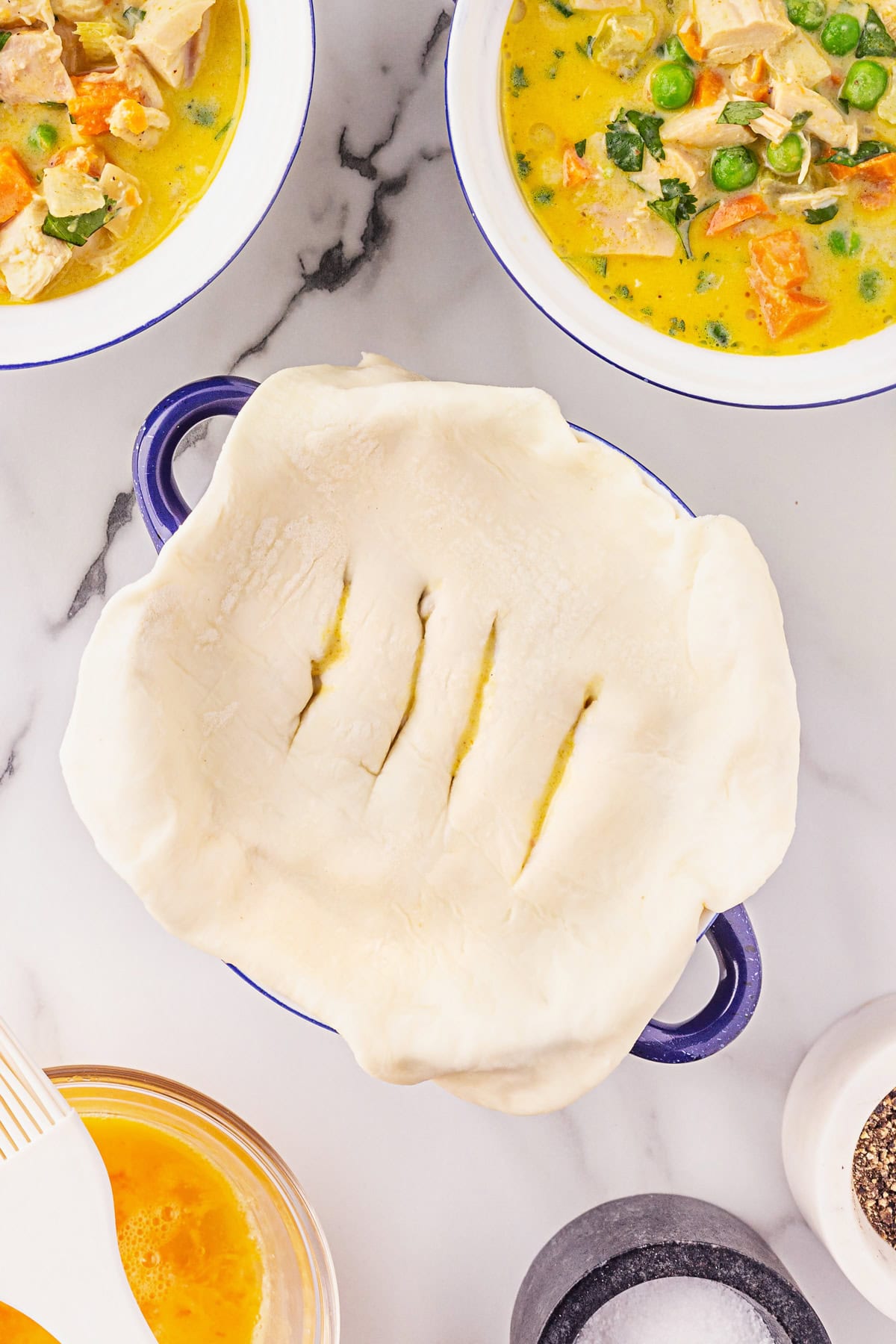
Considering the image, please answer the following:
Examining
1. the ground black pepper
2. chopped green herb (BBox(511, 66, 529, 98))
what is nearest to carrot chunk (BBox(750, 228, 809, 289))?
chopped green herb (BBox(511, 66, 529, 98))

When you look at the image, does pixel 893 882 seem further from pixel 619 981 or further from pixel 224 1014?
pixel 224 1014

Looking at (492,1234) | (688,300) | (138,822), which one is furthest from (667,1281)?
(688,300)

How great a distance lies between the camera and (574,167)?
1.31 meters

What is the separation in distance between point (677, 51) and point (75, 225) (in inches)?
28.7

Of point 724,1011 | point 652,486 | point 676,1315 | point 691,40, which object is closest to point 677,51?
point 691,40

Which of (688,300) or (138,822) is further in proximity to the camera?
(688,300)

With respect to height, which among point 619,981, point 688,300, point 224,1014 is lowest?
point 224,1014

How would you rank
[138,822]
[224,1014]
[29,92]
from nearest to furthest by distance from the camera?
[138,822] < [29,92] < [224,1014]

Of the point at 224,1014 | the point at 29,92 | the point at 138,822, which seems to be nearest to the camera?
the point at 138,822

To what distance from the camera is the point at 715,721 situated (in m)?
1.21

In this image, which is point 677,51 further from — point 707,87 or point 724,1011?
point 724,1011

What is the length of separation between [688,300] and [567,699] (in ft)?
1.71

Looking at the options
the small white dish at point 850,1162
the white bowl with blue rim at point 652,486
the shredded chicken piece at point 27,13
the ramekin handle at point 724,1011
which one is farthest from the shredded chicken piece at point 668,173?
the small white dish at point 850,1162

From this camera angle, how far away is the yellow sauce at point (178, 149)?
1323 millimetres
